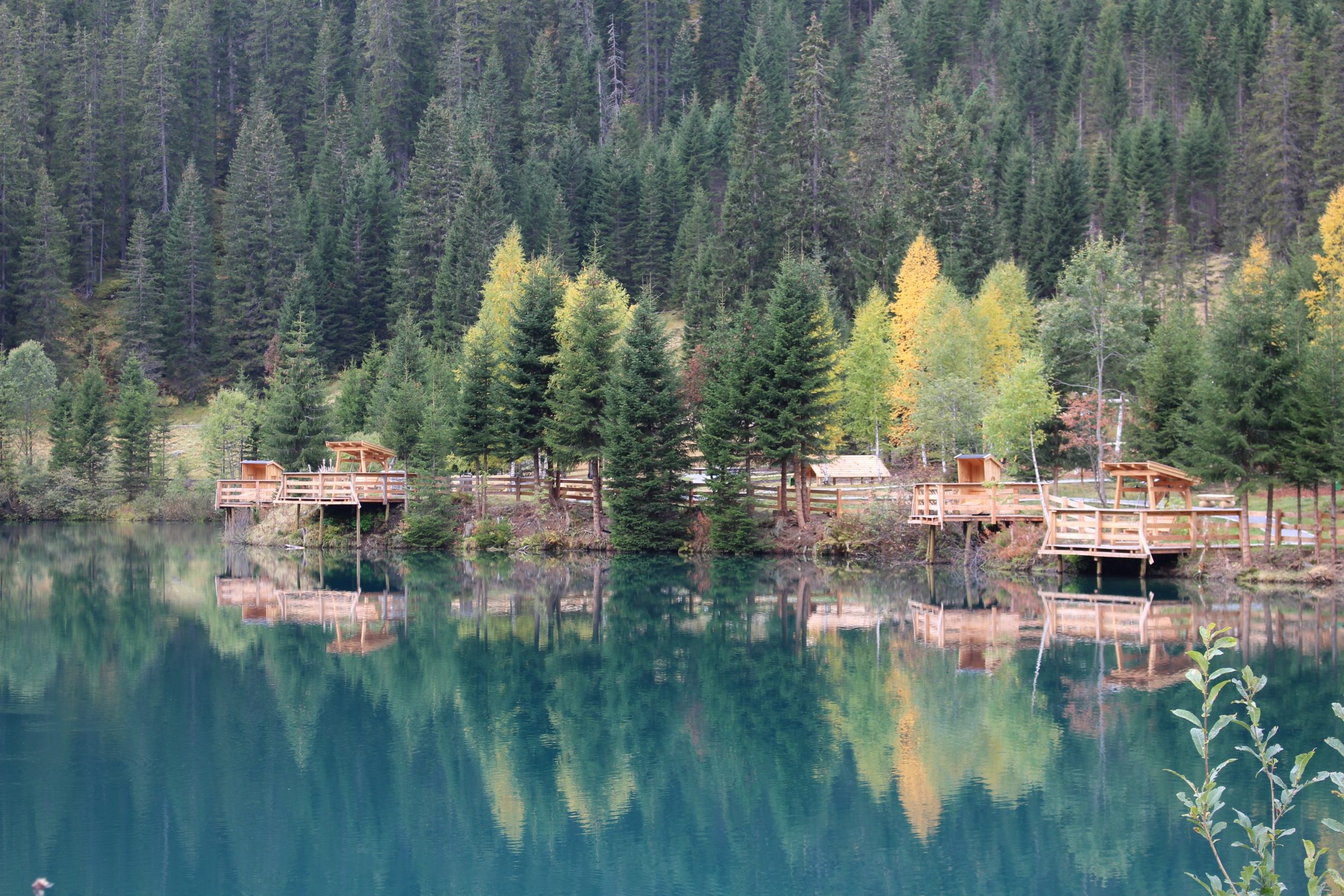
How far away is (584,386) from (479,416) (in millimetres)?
5281

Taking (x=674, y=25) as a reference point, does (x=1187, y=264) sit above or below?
below

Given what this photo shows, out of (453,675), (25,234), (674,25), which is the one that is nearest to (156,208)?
(25,234)

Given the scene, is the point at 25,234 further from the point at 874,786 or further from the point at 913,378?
the point at 874,786

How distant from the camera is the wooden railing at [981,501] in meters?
39.1

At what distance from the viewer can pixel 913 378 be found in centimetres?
5041

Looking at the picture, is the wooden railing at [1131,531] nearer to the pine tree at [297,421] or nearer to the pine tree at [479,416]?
the pine tree at [479,416]

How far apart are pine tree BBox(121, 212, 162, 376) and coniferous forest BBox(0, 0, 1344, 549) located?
0.34m

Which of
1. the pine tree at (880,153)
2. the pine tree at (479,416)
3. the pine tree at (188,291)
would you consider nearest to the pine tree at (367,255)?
the pine tree at (188,291)

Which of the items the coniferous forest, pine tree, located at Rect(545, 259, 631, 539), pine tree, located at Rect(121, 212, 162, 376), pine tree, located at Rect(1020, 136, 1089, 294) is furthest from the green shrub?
pine tree, located at Rect(121, 212, 162, 376)

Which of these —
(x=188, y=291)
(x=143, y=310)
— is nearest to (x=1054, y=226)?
(x=188, y=291)

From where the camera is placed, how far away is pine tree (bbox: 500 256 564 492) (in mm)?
48375

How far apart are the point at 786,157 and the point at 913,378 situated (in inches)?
914

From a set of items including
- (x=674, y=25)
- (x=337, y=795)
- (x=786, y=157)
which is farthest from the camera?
(x=674, y=25)

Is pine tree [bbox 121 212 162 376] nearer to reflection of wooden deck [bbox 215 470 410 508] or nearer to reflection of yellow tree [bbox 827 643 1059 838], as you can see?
reflection of wooden deck [bbox 215 470 410 508]
